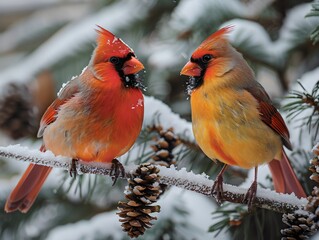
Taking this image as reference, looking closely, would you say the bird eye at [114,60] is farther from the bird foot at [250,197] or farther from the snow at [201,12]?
the snow at [201,12]

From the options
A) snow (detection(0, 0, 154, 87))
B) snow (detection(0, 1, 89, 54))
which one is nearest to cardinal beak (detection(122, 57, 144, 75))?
snow (detection(0, 0, 154, 87))

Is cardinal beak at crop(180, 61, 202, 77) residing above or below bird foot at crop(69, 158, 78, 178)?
above

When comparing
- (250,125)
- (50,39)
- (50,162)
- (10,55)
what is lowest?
(10,55)

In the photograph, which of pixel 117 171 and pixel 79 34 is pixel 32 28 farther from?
pixel 117 171

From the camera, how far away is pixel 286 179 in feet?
4.75

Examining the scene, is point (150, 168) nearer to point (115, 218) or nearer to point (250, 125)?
point (250, 125)

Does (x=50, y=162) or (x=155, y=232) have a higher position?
(x=50, y=162)

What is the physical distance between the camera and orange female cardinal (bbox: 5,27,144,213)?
4.49ft

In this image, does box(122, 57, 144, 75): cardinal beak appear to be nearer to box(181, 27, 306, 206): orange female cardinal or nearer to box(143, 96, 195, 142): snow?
box(181, 27, 306, 206): orange female cardinal

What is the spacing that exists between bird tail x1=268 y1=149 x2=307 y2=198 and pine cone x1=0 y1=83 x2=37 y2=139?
1000 mm

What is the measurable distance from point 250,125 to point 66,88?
50 centimetres

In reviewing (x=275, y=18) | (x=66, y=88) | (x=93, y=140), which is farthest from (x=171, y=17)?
(x=93, y=140)

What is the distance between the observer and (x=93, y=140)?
1.43 metres

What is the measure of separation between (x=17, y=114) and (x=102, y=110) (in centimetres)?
80
